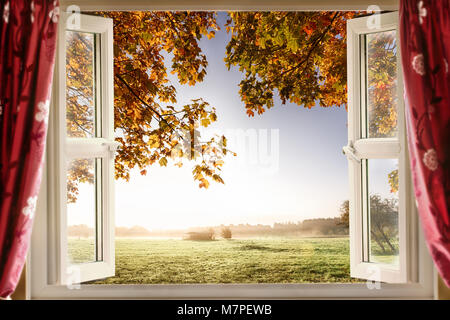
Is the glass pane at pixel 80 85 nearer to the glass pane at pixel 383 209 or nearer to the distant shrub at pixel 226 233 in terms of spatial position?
the glass pane at pixel 383 209

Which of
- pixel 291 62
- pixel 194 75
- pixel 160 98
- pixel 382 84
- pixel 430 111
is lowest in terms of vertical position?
pixel 430 111

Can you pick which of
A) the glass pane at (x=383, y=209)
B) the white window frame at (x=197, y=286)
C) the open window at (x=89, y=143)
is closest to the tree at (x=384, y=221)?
the glass pane at (x=383, y=209)

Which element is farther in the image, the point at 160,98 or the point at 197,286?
the point at 160,98

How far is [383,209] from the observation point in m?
1.60

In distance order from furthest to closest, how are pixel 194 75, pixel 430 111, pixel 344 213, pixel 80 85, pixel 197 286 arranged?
pixel 344 213, pixel 194 75, pixel 80 85, pixel 197 286, pixel 430 111

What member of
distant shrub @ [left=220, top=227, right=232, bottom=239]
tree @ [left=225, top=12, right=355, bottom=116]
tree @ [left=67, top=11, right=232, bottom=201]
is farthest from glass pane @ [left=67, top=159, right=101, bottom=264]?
distant shrub @ [left=220, top=227, right=232, bottom=239]

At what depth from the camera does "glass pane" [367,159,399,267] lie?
5.11 feet

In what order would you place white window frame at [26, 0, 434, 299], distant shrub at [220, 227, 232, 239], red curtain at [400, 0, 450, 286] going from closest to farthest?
red curtain at [400, 0, 450, 286]
white window frame at [26, 0, 434, 299]
distant shrub at [220, 227, 232, 239]

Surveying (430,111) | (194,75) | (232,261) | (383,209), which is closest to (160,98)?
(194,75)

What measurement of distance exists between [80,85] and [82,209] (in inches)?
23.4

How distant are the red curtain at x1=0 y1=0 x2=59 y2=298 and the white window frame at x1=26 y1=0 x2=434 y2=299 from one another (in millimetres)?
156

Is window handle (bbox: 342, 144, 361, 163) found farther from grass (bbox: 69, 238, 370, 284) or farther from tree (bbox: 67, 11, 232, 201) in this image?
tree (bbox: 67, 11, 232, 201)

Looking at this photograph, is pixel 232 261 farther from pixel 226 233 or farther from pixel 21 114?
pixel 21 114

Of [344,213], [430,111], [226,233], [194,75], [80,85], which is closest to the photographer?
[430,111]
